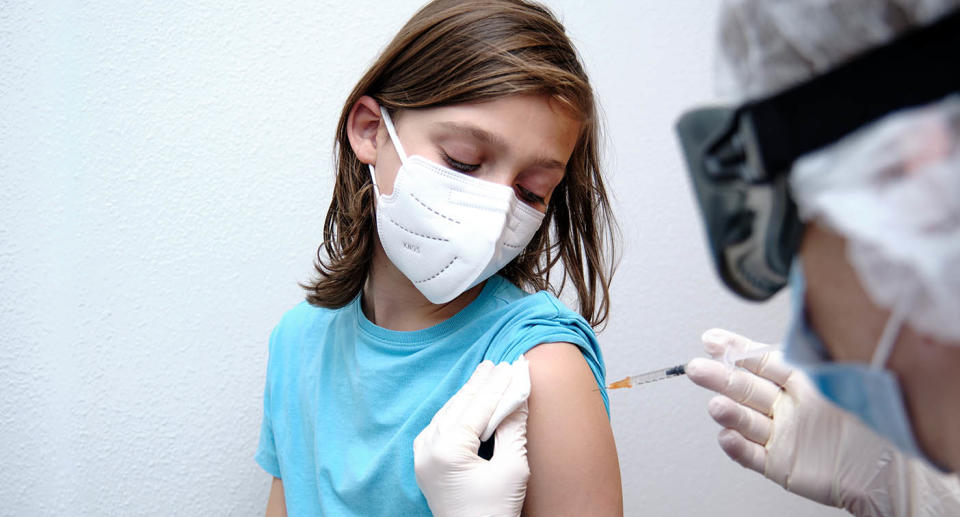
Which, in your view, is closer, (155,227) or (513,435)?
(513,435)

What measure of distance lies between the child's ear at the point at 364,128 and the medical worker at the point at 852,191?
2.21 ft

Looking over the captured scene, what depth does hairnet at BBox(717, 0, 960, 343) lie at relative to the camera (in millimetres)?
419

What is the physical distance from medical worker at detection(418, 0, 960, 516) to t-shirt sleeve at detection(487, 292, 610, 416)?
433 millimetres

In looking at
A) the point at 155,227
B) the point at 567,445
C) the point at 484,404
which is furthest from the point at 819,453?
the point at 155,227

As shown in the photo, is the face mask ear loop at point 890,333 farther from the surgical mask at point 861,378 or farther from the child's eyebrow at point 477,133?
the child's eyebrow at point 477,133

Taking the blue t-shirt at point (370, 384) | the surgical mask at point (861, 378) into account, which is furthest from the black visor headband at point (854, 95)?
the blue t-shirt at point (370, 384)

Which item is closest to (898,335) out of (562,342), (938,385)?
(938,385)

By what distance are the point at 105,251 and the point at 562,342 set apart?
3.23ft

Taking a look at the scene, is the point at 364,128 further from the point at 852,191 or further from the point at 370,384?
the point at 852,191

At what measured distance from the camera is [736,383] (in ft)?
3.19

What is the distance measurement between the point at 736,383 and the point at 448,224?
47cm

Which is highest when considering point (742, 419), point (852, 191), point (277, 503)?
point (852, 191)

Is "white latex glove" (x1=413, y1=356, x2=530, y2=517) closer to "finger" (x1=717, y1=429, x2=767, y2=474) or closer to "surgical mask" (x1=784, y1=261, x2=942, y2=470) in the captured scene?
"finger" (x1=717, y1=429, x2=767, y2=474)

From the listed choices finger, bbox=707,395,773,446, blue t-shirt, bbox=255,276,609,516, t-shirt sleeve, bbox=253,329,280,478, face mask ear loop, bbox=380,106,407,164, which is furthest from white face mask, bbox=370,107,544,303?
t-shirt sleeve, bbox=253,329,280,478
